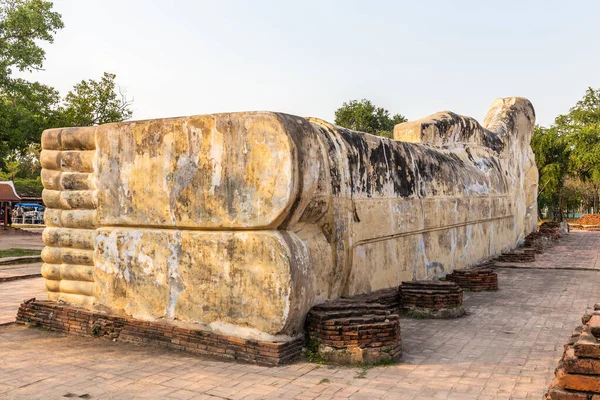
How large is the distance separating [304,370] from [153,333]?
1783 millimetres

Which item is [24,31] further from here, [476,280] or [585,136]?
[585,136]

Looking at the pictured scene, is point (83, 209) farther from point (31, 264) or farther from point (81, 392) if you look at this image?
point (31, 264)

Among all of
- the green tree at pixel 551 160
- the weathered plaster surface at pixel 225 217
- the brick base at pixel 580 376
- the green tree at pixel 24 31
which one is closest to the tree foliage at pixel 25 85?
the green tree at pixel 24 31

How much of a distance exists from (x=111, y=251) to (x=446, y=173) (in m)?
5.96

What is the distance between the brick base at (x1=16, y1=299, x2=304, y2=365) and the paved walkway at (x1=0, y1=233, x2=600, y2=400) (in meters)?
0.11

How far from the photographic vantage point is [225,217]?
541cm

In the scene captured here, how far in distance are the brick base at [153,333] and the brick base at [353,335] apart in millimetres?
249

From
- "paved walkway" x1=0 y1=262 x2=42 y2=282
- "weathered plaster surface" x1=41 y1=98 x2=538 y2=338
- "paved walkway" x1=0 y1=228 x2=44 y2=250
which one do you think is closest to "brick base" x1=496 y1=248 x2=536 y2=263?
"weathered plaster surface" x1=41 y1=98 x2=538 y2=338

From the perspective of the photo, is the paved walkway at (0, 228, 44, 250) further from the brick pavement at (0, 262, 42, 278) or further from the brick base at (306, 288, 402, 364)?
the brick base at (306, 288, 402, 364)

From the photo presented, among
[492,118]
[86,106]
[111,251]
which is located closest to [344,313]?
[111,251]

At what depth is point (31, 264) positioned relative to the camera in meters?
13.2

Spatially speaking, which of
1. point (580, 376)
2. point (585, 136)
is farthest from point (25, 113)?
point (585, 136)

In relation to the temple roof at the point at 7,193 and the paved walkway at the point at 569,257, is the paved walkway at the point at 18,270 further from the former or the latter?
the temple roof at the point at 7,193

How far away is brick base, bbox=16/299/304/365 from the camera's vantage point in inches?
198
